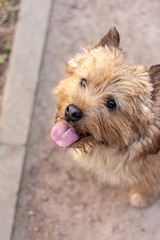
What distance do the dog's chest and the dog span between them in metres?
0.03

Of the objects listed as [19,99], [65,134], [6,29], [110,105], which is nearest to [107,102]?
[110,105]

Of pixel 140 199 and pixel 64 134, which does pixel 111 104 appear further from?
pixel 140 199

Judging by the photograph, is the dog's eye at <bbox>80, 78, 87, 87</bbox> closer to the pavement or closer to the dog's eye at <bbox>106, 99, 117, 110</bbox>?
the dog's eye at <bbox>106, 99, 117, 110</bbox>

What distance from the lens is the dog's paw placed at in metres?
3.33

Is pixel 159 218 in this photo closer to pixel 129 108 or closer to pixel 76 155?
pixel 76 155

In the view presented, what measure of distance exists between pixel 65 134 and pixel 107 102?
46 cm

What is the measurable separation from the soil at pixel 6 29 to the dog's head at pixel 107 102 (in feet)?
6.24

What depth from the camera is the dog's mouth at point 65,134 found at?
245 centimetres

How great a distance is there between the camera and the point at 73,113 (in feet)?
7.33

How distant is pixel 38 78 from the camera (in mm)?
4082

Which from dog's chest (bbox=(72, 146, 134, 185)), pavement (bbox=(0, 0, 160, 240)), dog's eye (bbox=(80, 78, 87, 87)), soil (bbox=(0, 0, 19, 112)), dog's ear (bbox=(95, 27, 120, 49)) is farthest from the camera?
A: soil (bbox=(0, 0, 19, 112))

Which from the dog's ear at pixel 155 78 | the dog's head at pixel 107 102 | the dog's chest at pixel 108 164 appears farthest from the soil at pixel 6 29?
the dog's ear at pixel 155 78

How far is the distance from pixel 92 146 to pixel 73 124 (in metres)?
0.39

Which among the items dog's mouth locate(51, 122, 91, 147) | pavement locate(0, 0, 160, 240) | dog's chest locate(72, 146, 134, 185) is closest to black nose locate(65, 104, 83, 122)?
dog's mouth locate(51, 122, 91, 147)
